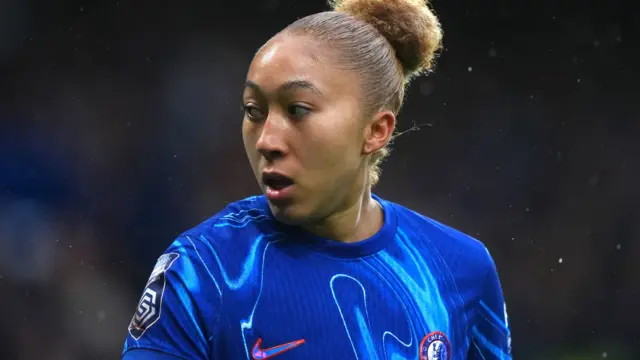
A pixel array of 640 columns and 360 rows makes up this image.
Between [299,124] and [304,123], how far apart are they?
0.4 inches

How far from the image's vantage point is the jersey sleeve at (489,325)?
201 cm

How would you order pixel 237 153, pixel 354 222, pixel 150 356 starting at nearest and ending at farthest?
pixel 150 356 → pixel 354 222 → pixel 237 153

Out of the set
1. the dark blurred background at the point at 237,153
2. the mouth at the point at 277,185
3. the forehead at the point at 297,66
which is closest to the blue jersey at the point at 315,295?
the mouth at the point at 277,185

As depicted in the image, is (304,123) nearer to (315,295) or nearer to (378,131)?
(378,131)

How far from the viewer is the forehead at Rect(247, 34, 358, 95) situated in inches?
66.1

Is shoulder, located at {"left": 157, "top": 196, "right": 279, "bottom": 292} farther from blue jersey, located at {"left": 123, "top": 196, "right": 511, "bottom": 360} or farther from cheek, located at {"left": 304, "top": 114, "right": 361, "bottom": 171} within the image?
cheek, located at {"left": 304, "top": 114, "right": 361, "bottom": 171}

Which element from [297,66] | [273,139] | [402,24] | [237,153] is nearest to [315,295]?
[273,139]

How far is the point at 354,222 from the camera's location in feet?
6.21

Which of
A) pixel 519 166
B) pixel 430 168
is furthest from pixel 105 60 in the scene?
pixel 519 166

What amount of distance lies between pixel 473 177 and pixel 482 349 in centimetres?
Answer: 276

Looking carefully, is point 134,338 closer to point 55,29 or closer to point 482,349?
point 482,349

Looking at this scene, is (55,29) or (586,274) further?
(586,274)

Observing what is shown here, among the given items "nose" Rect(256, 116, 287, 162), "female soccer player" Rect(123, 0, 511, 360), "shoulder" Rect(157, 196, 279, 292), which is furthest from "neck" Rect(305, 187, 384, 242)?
"nose" Rect(256, 116, 287, 162)

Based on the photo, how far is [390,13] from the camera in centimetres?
189
